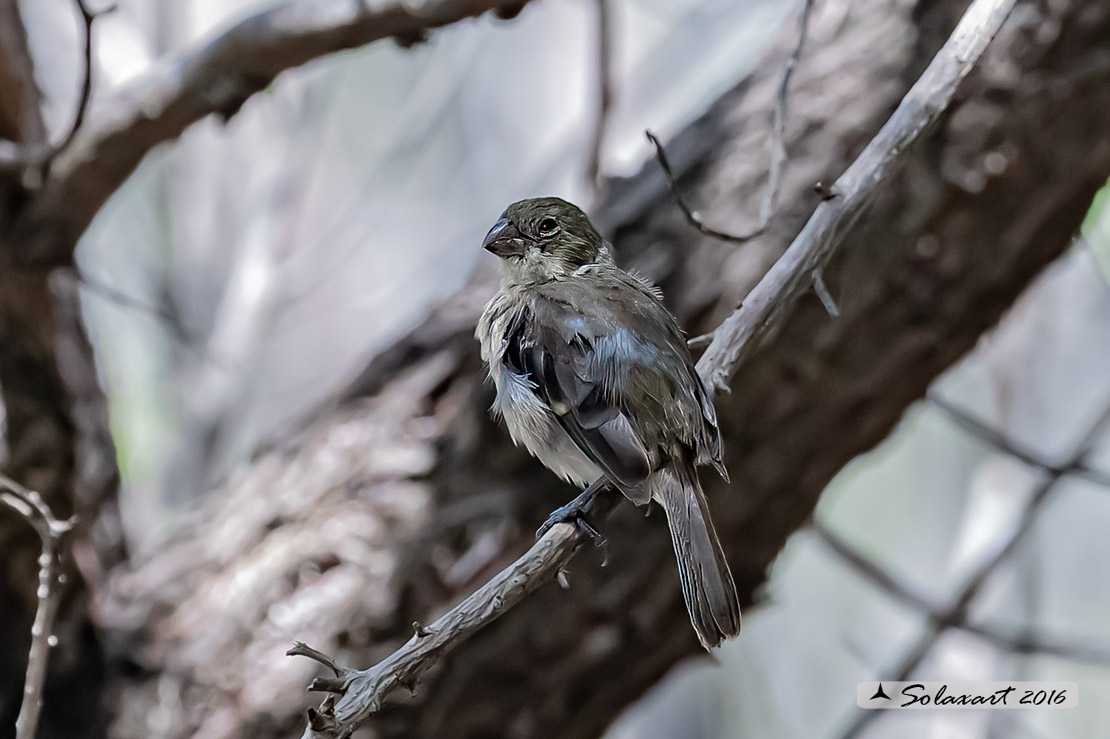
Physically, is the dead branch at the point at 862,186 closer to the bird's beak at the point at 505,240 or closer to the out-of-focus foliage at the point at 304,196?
the bird's beak at the point at 505,240

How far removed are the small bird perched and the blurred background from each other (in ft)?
2.52

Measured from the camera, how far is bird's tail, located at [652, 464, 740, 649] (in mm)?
2053

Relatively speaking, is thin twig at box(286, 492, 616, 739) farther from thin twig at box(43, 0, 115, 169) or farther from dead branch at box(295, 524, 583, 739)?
thin twig at box(43, 0, 115, 169)

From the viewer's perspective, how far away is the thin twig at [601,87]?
3.74 metres

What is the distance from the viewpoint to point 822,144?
3.18 metres

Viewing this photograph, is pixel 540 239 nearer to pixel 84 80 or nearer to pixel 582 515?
pixel 582 515

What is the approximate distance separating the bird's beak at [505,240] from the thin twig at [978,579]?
5.99 ft

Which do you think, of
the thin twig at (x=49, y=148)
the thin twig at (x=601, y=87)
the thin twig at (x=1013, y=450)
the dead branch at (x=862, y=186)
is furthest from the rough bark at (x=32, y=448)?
the thin twig at (x=1013, y=450)

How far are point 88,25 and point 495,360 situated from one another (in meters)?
1.28

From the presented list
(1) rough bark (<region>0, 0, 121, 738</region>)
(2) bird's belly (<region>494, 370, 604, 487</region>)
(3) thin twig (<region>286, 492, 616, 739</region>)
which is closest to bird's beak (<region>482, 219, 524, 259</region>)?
(2) bird's belly (<region>494, 370, 604, 487</region>)

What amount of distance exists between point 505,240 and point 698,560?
114 centimetres

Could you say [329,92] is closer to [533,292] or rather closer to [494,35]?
[494,35]

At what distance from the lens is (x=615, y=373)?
248 centimetres

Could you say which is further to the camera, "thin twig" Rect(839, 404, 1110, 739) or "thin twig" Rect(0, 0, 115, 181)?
"thin twig" Rect(839, 404, 1110, 739)
